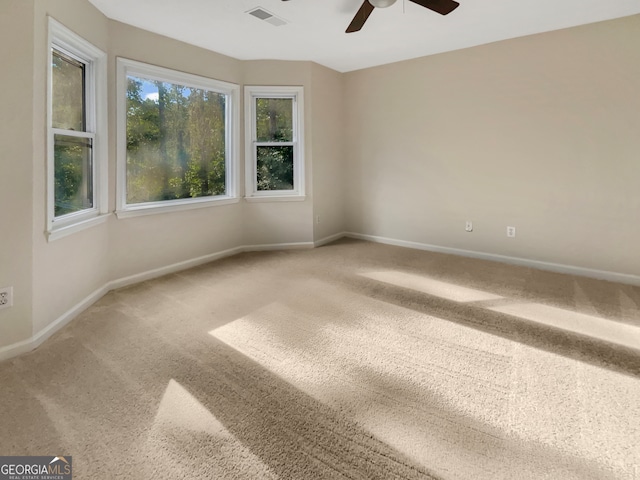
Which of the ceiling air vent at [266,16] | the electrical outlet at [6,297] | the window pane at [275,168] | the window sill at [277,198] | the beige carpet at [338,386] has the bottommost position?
the beige carpet at [338,386]

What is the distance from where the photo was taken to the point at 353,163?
550 cm

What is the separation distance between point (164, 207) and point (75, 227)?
1.13 m

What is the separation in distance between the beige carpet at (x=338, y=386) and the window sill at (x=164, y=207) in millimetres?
799

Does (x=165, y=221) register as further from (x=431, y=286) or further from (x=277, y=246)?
(x=431, y=286)

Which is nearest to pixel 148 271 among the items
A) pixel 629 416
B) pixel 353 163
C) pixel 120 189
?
pixel 120 189

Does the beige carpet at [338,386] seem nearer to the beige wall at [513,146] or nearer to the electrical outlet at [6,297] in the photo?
the electrical outlet at [6,297]

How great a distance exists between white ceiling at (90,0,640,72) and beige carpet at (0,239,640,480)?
8.23 feet

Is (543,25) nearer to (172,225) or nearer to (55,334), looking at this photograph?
(172,225)

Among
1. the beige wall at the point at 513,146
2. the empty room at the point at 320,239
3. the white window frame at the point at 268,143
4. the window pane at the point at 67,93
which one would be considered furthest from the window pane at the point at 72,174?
the beige wall at the point at 513,146

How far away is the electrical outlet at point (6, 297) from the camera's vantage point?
218cm

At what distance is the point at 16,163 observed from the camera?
221 cm

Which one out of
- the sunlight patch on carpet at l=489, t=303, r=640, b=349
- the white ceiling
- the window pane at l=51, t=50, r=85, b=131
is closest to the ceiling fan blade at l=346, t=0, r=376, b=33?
the white ceiling

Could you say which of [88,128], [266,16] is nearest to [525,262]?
[266,16]

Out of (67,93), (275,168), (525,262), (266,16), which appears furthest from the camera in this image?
(275,168)
